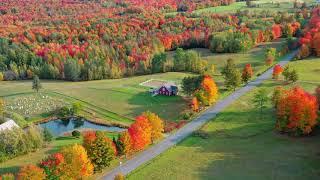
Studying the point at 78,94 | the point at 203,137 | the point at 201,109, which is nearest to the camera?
the point at 203,137

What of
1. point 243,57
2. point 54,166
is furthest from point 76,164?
point 243,57

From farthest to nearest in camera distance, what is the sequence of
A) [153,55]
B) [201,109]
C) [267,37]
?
1. [267,37]
2. [153,55]
3. [201,109]

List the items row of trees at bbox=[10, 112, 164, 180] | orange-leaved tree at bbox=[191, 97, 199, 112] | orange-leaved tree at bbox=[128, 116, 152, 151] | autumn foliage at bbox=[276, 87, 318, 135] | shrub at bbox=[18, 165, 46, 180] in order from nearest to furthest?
shrub at bbox=[18, 165, 46, 180]
row of trees at bbox=[10, 112, 164, 180]
orange-leaved tree at bbox=[128, 116, 152, 151]
autumn foliage at bbox=[276, 87, 318, 135]
orange-leaved tree at bbox=[191, 97, 199, 112]

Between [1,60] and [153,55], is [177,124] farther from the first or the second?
[1,60]

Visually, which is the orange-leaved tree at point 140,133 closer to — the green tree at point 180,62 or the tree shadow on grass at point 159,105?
the tree shadow on grass at point 159,105

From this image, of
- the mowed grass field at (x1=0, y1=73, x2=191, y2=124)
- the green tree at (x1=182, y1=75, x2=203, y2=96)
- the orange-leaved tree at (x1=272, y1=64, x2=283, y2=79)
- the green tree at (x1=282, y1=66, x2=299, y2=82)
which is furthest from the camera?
the orange-leaved tree at (x1=272, y1=64, x2=283, y2=79)

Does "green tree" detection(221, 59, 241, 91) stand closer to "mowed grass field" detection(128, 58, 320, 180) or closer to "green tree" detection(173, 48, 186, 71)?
"mowed grass field" detection(128, 58, 320, 180)

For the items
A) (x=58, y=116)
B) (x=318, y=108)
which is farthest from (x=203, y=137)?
(x=58, y=116)

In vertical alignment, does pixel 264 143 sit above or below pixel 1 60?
below

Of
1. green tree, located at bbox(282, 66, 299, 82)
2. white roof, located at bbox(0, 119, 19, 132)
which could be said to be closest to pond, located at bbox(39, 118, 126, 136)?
white roof, located at bbox(0, 119, 19, 132)
